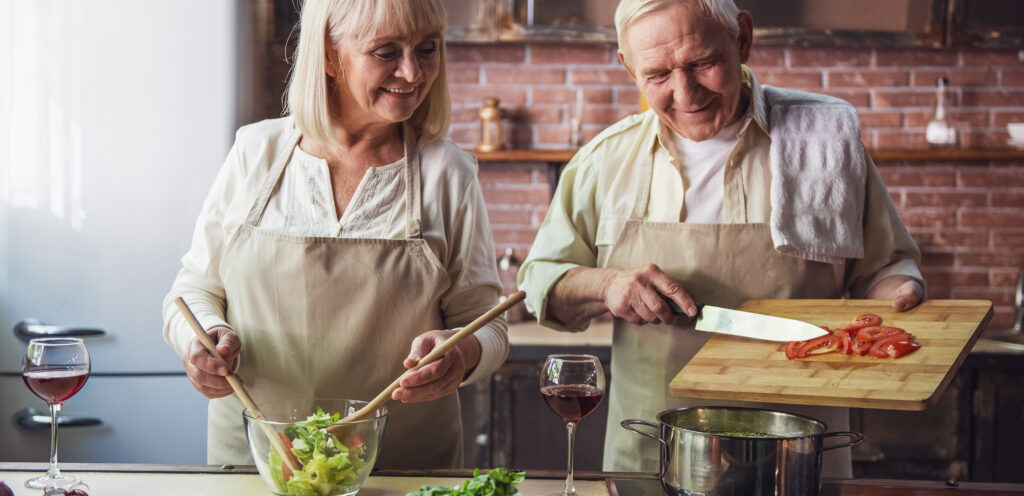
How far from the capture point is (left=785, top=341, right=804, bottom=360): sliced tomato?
58.4 inches

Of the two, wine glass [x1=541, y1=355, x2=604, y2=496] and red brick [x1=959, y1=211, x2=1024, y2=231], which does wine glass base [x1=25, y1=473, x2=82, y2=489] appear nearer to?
wine glass [x1=541, y1=355, x2=604, y2=496]

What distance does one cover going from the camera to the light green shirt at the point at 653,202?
5.88 feet

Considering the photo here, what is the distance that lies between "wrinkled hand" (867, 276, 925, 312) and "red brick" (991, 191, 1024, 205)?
206cm

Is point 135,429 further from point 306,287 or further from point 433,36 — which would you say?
point 433,36

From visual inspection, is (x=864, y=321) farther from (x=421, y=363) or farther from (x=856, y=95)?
(x=856, y=95)

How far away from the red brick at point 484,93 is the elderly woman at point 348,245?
1.82m

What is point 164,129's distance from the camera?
2.84 meters

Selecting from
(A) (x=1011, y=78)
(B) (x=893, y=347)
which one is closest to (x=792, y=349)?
(B) (x=893, y=347)

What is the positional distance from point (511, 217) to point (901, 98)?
1.56 metres

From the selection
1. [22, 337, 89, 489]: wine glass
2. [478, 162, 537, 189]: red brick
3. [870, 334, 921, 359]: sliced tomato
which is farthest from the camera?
[478, 162, 537, 189]: red brick

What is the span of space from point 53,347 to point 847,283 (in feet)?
4.76

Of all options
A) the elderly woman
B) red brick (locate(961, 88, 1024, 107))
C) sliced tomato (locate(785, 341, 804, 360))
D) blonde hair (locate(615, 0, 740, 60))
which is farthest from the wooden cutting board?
red brick (locate(961, 88, 1024, 107))

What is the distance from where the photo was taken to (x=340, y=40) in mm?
1664

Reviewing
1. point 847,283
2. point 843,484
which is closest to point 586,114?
→ point 847,283
